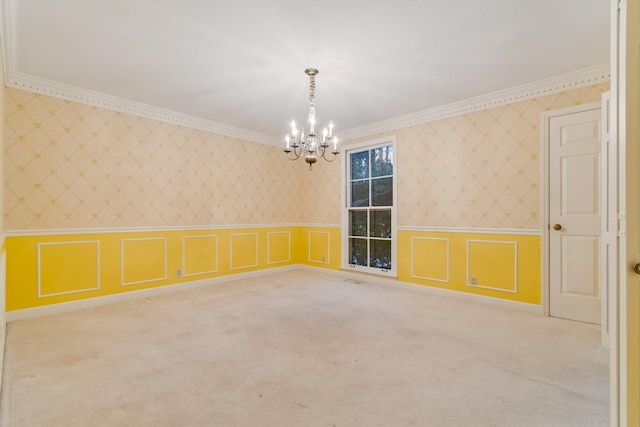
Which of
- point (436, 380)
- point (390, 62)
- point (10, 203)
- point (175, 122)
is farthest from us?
point (175, 122)

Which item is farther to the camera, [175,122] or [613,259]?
[175,122]

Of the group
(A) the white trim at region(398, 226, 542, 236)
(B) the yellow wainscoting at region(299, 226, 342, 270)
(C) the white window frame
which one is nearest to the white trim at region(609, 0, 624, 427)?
(A) the white trim at region(398, 226, 542, 236)

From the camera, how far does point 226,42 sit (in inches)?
103

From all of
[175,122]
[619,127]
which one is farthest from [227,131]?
[619,127]

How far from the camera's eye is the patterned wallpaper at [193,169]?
3340 mm

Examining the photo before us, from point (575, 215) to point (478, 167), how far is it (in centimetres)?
114

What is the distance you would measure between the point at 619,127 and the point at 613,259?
54cm

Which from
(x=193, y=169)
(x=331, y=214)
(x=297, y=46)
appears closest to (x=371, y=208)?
(x=331, y=214)

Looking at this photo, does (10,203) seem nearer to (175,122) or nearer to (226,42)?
(175,122)

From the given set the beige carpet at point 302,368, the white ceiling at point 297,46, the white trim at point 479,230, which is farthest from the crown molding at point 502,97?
the beige carpet at point 302,368

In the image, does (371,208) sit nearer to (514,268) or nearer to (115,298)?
(514,268)

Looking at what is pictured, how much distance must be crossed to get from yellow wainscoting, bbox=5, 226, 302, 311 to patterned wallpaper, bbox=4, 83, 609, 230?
0.63 ft

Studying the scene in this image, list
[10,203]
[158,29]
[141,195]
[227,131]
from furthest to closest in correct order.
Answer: [227,131] → [141,195] → [10,203] → [158,29]

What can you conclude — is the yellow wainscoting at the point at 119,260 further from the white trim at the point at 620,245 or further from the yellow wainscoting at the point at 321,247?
the white trim at the point at 620,245
